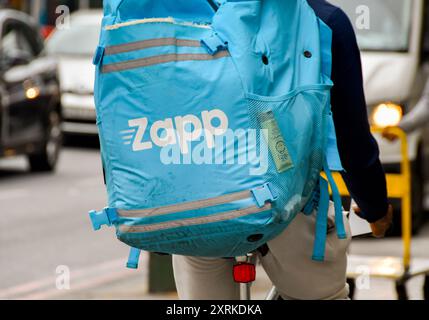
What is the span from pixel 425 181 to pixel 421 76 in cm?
95

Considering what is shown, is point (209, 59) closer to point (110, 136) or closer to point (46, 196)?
point (110, 136)

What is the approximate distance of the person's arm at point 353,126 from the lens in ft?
10.7

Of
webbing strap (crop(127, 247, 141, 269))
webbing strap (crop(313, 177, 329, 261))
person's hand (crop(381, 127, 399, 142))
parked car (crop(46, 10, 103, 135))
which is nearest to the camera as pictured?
webbing strap (crop(313, 177, 329, 261))

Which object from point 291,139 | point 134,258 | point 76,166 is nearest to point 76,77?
point 76,166

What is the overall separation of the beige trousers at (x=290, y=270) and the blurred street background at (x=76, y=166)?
2435 mm

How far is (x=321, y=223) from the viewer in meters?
3.27

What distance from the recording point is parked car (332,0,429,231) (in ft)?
34.0

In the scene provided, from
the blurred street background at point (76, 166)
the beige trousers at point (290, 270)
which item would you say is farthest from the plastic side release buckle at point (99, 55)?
the blurred street background at point (76, 166)

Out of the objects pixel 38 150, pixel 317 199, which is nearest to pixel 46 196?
pixel 38 150

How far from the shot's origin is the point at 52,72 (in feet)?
48.4

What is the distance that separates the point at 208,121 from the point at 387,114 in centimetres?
754

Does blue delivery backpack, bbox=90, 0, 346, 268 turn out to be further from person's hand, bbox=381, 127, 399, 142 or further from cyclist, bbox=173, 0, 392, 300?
person's hand, bbox=381, 127, 399, 142

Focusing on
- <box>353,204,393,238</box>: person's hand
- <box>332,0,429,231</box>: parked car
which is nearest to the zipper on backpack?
<box>353,204,393,238</box>: person's hand

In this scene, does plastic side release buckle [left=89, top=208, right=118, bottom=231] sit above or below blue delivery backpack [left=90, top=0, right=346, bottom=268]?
below
